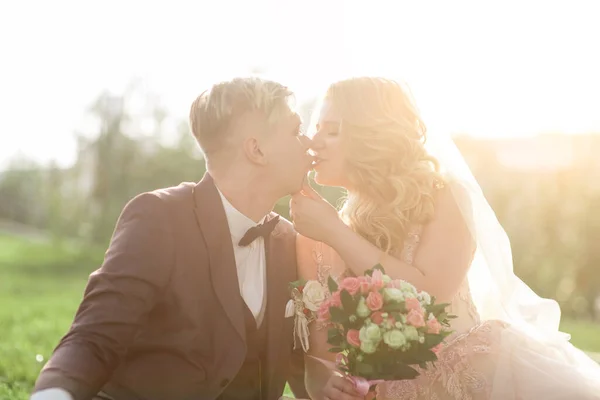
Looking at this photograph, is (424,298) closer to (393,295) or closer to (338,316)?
(393,295)

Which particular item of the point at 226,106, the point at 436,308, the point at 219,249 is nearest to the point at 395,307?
the point at 436,308

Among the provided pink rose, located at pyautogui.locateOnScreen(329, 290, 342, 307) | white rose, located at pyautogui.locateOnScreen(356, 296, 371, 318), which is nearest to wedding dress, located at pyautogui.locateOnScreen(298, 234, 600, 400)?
pink rose, located at pyautogui.locateOnScreen(329, 290, 342, 307)

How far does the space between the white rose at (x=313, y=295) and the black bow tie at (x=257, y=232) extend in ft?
1.19

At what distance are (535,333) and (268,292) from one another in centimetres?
159

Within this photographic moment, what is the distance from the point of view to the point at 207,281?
4125mm

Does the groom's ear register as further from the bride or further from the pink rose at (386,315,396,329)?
the pink rose at (386,315,396,329)

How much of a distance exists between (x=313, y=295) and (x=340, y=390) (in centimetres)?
53

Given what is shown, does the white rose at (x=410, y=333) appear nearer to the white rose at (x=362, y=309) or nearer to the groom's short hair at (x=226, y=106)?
the white rose at (x=362, y=309)

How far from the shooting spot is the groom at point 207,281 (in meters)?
3.82

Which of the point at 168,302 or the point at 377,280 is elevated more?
the point at 377,280

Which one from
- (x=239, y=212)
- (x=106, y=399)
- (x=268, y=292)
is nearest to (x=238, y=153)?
(x=239, y=212)

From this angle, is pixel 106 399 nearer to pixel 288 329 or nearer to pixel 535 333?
pixel 288 329

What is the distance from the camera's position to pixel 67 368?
3.57 m

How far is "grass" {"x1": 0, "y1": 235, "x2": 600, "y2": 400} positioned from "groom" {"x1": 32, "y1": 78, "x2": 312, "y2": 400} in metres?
2.90
